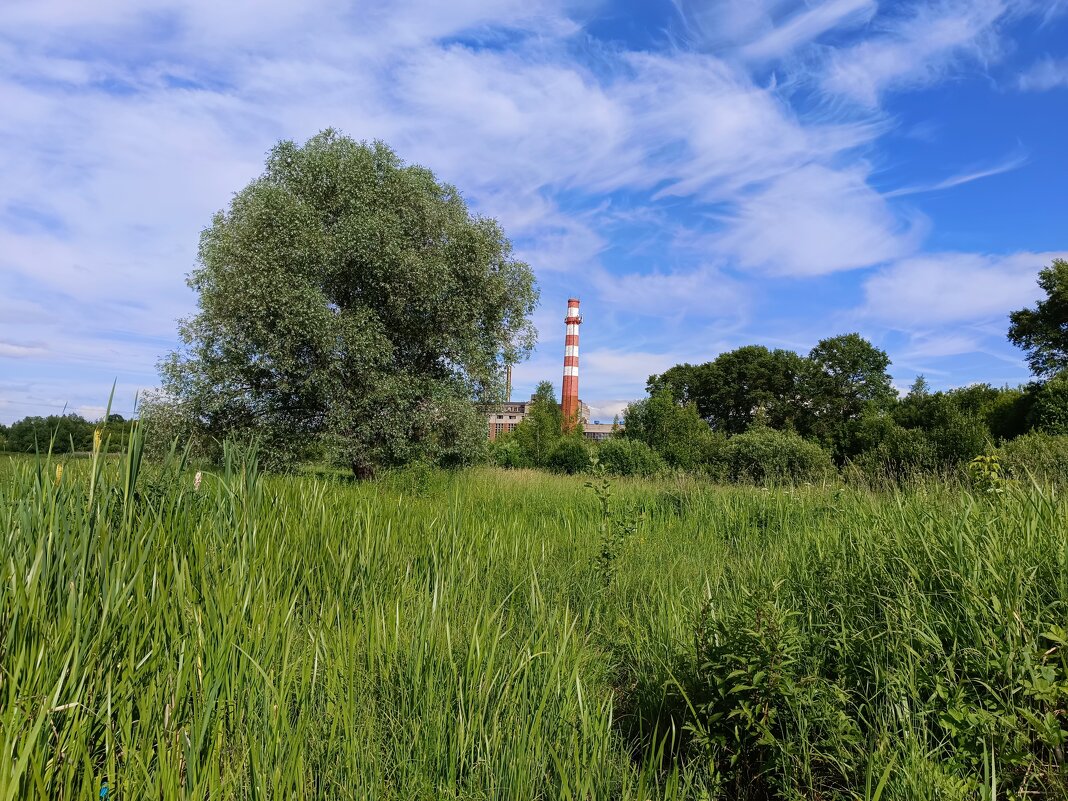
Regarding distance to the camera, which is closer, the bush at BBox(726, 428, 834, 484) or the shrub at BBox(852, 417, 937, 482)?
the bush at BBox(726, 428, 834, 484)

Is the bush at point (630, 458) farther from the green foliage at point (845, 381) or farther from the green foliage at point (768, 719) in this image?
the green foliage at point (845, 381)

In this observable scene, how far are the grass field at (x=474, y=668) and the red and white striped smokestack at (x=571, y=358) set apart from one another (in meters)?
43.9

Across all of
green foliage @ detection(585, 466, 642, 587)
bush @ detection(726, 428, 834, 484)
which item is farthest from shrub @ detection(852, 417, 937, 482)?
green foliage @ detection(585, 466, 642, 587)

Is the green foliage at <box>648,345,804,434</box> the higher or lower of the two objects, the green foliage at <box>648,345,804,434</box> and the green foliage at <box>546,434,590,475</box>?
the higher

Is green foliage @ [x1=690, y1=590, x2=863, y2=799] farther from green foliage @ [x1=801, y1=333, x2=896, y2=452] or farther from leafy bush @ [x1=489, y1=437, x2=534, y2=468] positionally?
green foliage @ [x1=801, y1=333, x2=896, y2=452]

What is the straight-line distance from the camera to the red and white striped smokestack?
158 ft

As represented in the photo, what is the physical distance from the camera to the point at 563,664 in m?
2.57

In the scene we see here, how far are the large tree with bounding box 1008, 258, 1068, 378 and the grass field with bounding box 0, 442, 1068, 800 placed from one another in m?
24.8

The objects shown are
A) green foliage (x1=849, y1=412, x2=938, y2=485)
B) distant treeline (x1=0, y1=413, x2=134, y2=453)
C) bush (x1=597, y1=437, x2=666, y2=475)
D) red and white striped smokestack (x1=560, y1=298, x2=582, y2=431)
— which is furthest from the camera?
red and white striped smokestack (x1=560, y1=298, x2=582, y2=431)

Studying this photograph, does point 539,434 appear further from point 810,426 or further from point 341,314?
point 810,426

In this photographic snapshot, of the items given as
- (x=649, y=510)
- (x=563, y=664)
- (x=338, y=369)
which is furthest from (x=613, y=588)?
(x=338, y=369)

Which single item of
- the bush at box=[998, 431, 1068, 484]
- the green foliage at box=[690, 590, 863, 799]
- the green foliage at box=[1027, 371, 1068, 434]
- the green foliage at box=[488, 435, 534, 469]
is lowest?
the green foliage at box=[690, 590, 863, 799]

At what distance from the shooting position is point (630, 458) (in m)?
18.8

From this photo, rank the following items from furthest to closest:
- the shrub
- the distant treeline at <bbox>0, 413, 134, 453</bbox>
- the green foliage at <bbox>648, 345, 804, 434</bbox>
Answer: the green foliage at <bbox>648, 345, 804, 434</bbox>, the shrub, the distant treeline at <bbox>0, 413, 134, 453</bbox>
